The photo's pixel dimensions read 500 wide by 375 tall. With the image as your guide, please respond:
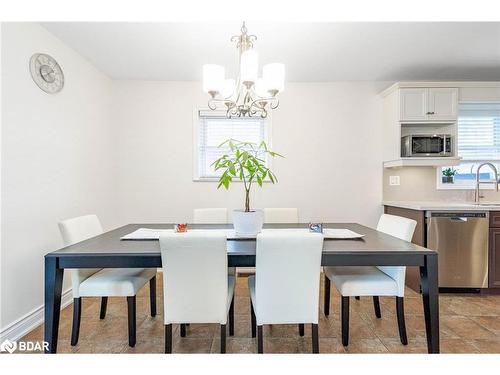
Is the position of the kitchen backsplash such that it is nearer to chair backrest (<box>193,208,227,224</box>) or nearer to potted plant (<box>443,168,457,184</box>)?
potted plant (<box>443,168,457,184</box>)

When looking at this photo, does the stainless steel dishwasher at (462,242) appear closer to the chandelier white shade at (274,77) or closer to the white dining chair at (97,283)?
the chandelier white shade at (274,77)

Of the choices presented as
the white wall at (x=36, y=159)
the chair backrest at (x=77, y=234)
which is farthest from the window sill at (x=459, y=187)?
the white wall at (x=36, y=159)

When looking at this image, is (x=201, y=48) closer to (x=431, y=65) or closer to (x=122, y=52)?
(x=122, y=52)

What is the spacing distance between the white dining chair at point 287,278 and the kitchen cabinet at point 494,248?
2368mm

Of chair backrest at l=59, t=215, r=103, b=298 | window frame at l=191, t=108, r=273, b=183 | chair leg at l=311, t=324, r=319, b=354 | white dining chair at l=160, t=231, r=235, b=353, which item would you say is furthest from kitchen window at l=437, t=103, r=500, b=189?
chair backrest at l=59, t=215, r=103, b=298

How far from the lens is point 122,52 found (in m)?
2.77

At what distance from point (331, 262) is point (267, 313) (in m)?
0.47

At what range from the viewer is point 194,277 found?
158 centimetres

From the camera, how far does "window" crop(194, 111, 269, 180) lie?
3.57 metres

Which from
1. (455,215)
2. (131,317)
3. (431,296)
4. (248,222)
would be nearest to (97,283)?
(131,317)

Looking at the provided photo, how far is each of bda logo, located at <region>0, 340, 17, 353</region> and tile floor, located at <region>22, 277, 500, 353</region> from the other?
0.12 metres

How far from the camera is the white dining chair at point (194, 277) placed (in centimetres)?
151

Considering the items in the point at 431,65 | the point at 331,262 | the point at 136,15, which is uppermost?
the point at 431,65

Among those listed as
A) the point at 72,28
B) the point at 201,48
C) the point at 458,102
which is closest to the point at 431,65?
the point at 458,102
